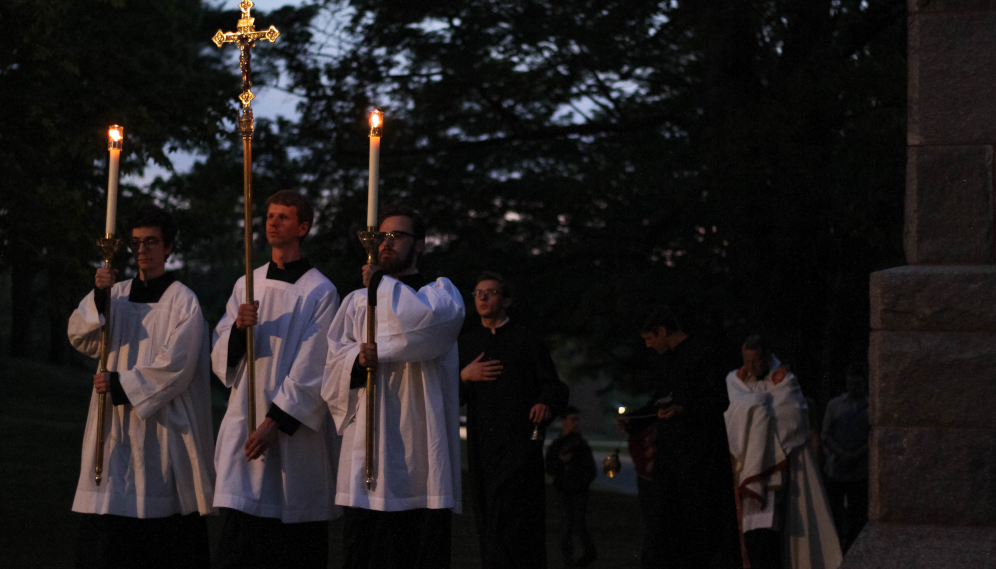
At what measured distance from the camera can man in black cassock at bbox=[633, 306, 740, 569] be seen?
8281mm

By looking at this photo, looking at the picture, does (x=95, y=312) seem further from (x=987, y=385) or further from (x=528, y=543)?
(x=987, y=385)

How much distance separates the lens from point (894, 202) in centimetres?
A: 1416

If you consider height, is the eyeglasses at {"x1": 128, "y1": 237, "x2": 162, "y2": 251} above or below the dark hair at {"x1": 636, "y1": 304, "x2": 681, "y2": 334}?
above

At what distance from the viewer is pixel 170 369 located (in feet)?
21.6

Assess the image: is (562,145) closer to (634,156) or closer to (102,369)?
(634,156)

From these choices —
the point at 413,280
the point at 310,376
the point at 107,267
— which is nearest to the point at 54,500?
the point at 107,267

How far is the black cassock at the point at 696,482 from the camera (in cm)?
828

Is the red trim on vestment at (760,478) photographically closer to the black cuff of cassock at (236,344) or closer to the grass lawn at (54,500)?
the grass lawn at (54,500)

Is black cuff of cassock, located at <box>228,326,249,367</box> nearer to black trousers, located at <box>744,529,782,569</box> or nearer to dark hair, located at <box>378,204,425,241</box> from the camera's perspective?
dark hair, located at <box>378,204,425,241</box>

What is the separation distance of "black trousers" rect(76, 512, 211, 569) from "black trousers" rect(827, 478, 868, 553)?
294 inches

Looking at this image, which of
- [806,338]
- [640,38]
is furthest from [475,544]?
[640,38]

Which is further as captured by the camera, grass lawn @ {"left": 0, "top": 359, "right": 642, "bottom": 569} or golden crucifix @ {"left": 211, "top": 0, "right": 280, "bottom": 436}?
grass lawn @ {"left": 0, "top": 359, "right": 642, "bottom": 569}

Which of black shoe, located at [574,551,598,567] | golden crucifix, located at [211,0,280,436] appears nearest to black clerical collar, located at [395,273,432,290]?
golden crucifix, located at [211,0,280,436]

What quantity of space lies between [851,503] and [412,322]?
26.2 ft
